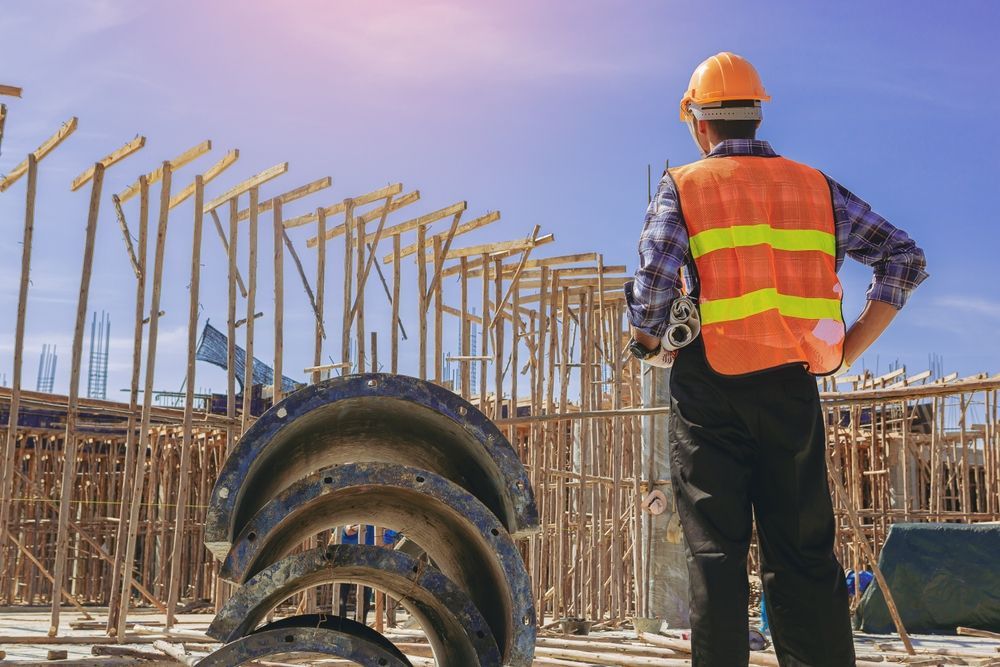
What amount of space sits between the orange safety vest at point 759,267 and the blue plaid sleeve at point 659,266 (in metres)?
0.04

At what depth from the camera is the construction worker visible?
277cm

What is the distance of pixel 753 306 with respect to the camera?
9.48 feet

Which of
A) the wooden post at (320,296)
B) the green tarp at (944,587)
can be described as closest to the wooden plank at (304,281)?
the wooden post at (320,296)

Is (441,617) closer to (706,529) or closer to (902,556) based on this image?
(706,529)

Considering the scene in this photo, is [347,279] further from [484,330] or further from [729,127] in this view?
[729,127]

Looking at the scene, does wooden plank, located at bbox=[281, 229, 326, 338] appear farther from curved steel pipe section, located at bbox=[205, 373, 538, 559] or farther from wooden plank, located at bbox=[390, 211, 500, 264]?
curved steel pipe section, located at bbox=[205, 373, 538, 559]

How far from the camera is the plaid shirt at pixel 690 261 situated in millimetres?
2889

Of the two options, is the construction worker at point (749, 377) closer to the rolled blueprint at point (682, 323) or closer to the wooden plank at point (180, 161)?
the rolled blueprint at point (682, 323)

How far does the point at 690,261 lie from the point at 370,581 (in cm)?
124

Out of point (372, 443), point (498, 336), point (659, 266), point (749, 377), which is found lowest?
point (372, 443)

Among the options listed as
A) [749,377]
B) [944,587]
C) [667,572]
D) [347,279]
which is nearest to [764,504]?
[749,377]

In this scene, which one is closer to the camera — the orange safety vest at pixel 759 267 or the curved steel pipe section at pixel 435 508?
the curved steel pipe section at pixel 435 508

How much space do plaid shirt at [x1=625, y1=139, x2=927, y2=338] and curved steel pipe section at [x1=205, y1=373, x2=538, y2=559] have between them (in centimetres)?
54

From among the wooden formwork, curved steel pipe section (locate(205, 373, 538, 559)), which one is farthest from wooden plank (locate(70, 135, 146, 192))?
curved steel pipe section (locate(205, 373, 538, 559))
